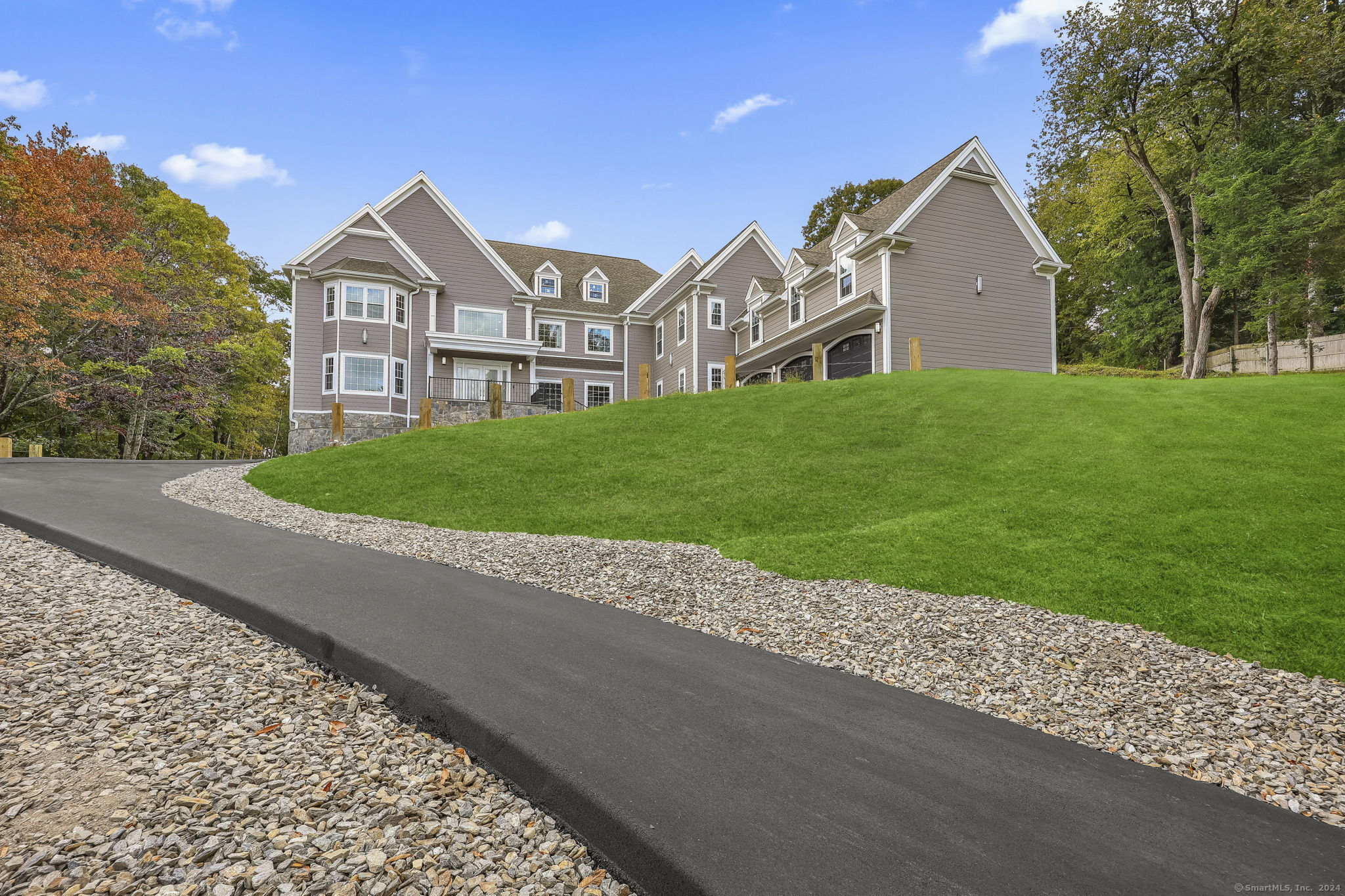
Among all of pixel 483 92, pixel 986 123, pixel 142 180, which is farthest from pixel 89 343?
pixel 986 123

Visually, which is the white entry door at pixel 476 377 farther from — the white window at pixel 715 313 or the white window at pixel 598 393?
the white window at pixel 715 313

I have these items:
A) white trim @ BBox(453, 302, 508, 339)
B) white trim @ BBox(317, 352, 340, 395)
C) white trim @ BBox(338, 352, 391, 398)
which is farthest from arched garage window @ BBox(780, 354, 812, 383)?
white trim @ BBox(317, 352, 340, 395)

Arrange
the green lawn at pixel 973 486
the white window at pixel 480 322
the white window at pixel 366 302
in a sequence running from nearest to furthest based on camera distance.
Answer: the green lawn at pixel 973 486 → the white window at pixel 366 302 → the white window at pixel 480 322

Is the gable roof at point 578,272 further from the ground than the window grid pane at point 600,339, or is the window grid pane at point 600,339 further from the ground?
the gable roof at point 578,272

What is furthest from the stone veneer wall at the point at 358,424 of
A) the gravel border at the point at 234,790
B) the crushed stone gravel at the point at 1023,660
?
the gravel border at the point at 234,790

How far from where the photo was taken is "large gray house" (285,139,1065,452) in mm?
20250

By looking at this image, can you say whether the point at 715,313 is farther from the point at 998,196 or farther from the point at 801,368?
the point at 998,196

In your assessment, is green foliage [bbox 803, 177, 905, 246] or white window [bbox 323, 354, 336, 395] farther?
green foliage [bbox 803, 177, 905, 246]

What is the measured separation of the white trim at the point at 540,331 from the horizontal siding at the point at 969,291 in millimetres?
17326

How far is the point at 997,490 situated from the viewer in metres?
8.88

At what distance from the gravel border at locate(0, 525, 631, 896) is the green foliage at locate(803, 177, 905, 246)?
38316 millimetres

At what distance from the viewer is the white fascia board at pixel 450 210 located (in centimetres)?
2675

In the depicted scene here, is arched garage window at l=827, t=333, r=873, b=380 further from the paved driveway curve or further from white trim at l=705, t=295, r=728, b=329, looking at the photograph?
the paved driveway curve

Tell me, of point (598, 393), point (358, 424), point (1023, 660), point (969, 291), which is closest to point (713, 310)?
point (598, 393)
